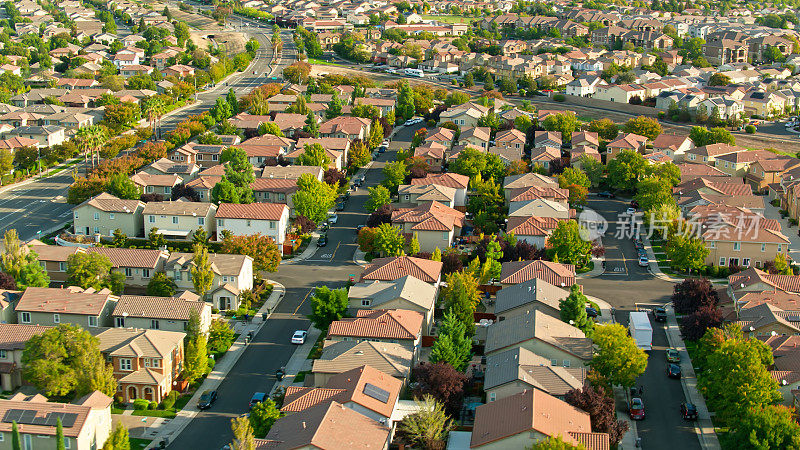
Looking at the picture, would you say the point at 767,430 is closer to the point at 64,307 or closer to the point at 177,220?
the point at 64,307

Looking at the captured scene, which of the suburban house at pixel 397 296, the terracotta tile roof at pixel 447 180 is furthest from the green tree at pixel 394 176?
the suburban house at pixel 397 296

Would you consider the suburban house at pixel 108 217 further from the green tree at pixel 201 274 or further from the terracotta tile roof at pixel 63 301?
the terracotta tile roof at pixel 63 301

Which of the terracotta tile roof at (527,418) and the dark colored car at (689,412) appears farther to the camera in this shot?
the dark colored car at (689,412)

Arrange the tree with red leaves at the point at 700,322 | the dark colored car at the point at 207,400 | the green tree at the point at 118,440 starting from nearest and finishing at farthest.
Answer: the green tree at the point at 118,440 < the dark colored car at the point at 207,400 < the tree with red leaves at the point at 700,322

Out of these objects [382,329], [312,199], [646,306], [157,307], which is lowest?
[646,306]

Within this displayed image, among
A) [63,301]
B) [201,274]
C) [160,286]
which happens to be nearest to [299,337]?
[201,274]

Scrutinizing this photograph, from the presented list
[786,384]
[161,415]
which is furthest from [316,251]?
[786,384]

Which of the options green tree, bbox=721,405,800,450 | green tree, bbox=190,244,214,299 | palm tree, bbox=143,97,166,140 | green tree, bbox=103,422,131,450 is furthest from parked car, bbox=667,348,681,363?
palm tree, bbox=143,97,166,140
